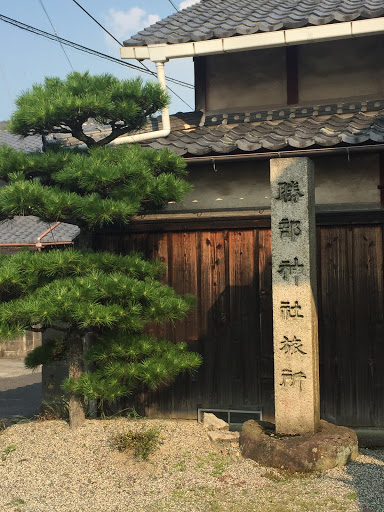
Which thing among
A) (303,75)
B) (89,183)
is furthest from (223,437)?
(303,75)

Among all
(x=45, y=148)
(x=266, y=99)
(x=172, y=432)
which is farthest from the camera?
(x=266, y=99)

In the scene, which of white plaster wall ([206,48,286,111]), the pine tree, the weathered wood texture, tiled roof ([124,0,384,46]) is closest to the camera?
the pine tree

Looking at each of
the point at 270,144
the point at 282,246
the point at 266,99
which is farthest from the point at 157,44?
the point at 282,246

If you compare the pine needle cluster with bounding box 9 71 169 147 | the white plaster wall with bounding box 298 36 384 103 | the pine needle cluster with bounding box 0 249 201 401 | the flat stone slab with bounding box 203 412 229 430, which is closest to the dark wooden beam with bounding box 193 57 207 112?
the white plaster wall with bounding box 298 36 384 103

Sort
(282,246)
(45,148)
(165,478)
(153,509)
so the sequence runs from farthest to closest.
→ 1. (45,148)
2. (282,246)
3. (165,478)
4. (153,509)

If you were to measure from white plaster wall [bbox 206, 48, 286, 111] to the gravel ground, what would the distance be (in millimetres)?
5597

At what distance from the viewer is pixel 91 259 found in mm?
7145

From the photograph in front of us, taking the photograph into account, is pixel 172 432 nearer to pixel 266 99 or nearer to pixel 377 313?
pixel 377 313

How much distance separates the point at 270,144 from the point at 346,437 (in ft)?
12.1

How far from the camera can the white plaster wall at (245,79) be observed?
10125mm

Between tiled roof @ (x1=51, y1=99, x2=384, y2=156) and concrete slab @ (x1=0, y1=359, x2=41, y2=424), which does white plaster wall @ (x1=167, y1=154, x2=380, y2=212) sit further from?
concrete slab @ (x1=0, y1=359, x2=41, y2=424)

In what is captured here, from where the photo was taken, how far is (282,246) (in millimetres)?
7004

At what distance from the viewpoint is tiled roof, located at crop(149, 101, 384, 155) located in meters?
7.71

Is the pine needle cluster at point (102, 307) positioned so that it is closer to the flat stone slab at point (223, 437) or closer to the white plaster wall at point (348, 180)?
the flat stone slab at point (223, 437)
